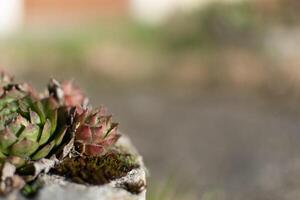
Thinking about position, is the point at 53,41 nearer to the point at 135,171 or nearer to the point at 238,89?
the point at 238,89

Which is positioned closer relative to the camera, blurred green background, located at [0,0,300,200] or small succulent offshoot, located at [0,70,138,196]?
small succulent offshoot, located at [0,70,138,196]

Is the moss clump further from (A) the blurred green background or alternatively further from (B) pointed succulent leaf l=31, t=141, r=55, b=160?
(A) the blurred green background

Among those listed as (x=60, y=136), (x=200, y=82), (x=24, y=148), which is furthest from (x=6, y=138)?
(x=200, y=82)

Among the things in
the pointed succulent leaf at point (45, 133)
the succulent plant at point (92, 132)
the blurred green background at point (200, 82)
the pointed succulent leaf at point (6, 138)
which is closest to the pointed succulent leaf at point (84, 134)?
the succulent plant at point (92, 132)

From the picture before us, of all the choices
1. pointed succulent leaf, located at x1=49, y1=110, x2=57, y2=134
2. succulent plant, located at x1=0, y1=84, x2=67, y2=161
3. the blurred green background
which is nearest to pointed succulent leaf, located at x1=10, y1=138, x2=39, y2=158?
succulent plant, located at x1=0, y1=84, x2=67, y2=161

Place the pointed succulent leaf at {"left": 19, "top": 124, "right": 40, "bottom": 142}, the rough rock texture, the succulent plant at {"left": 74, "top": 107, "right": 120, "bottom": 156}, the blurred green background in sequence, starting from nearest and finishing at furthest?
the rough rock texture → the pointed succulent leaf at {"left": 19, "top": 124, "right": 40, "bottom": 142} → the succulent plant at {"left": 74, "top": 107, "right": 120, "bottom": 156} → the blurred green background

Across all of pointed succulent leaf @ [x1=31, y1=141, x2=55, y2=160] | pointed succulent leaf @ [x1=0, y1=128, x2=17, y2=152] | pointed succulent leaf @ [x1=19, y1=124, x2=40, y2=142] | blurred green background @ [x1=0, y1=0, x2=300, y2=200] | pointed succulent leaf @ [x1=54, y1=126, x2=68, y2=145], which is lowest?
pointed succulent leaf @ [x1=0, y1=128, x2=17, y2=152]

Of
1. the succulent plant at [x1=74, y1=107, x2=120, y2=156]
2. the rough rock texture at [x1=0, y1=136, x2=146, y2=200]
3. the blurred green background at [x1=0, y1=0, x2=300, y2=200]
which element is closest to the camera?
the rough rock texture at [x1=0, y1=136, x2=146, y2=200]
